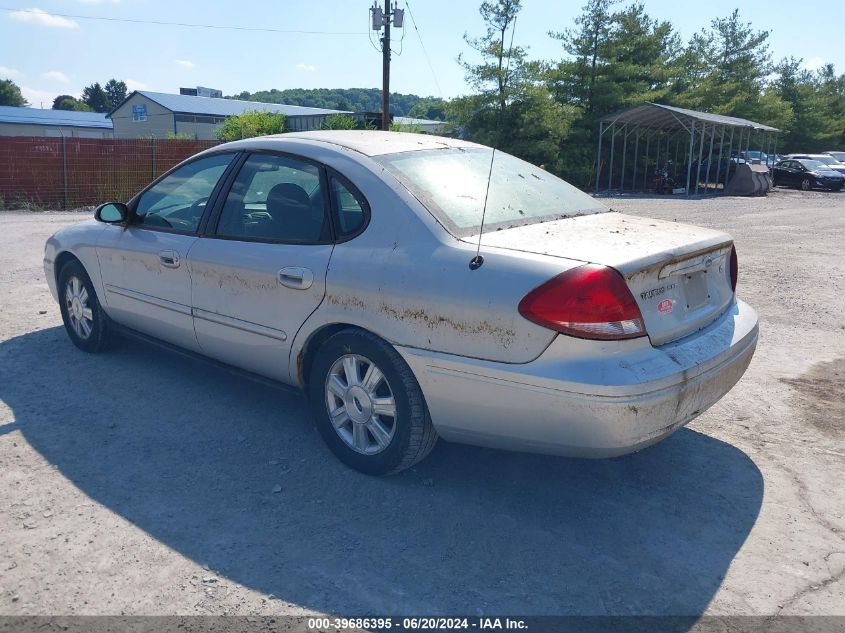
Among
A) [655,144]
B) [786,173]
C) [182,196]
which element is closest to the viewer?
[182,196]

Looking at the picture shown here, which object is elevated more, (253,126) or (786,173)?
(253,126)

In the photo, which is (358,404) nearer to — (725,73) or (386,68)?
(386,68)

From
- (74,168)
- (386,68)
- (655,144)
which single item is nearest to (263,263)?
(74,168)

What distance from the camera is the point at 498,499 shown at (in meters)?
3.50

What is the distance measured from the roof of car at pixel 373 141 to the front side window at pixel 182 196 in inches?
11.9

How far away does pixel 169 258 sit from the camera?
176 inches

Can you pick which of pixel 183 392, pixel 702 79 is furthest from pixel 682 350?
pixel 702 79

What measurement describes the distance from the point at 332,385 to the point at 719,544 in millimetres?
1889

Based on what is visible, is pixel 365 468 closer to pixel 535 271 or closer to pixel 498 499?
pixel 498 499

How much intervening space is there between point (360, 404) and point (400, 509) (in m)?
0.54

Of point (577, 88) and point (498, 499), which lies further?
point (577, 88)

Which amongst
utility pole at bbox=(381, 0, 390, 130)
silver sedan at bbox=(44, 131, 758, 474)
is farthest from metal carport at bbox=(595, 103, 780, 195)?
silver sedan at bbox=(44, 131, 758, 474)

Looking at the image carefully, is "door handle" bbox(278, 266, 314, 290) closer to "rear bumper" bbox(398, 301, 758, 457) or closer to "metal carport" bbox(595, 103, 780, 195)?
"rear bumper" bbox(398, 301, 758, 457)

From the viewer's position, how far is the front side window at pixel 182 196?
177 inches
